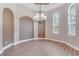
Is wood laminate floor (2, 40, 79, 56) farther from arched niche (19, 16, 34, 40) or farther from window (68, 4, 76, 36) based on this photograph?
window (68, 4, 76, 36)

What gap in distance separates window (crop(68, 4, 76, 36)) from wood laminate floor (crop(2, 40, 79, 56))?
0.35 meters

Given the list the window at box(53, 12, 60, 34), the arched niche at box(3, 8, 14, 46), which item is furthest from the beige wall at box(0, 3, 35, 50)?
the window at box(53, 12, 60, 34)

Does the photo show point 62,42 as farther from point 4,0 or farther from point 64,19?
point 4,0

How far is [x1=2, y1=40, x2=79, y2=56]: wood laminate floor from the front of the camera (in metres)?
2.66

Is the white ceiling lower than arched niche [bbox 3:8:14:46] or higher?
higher

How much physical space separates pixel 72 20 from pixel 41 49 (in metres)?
0.92

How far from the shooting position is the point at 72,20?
9.14 feet

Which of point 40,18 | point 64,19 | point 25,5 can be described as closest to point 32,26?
point 40,18

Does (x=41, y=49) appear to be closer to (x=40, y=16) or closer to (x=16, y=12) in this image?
(x=40, y=16)

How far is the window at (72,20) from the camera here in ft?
8.90

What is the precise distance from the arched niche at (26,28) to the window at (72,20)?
798 millimetres

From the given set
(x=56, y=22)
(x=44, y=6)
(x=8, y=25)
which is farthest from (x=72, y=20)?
(x=8, y=25)

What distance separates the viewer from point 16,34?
8.90 feet

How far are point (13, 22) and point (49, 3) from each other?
0.86 meters
